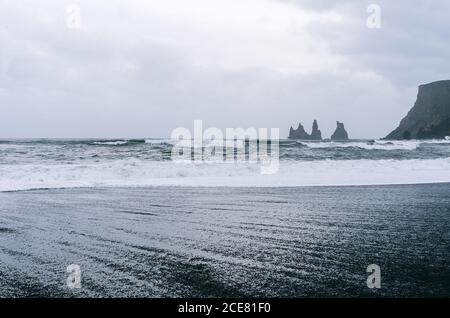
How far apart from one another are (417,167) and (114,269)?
68.8 ft

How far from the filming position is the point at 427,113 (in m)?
114

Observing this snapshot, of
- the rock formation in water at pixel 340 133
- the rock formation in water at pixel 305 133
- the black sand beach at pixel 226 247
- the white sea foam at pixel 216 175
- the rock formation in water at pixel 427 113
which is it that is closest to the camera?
the black sand beach at pixel 226 247

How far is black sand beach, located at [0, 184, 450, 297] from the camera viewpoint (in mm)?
3781

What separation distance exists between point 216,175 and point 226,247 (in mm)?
13203

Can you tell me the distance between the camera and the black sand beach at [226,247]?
12.4 ft

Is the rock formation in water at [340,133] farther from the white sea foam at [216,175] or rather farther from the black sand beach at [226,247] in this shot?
the black sand beach at [226,247]

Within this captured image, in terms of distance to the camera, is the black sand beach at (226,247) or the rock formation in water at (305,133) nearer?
the black sand beach at (226,247)

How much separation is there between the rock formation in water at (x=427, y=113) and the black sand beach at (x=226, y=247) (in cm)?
10199

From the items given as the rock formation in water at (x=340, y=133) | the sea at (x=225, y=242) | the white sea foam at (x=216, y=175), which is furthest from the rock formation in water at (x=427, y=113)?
the sea at (x=225, y=242)

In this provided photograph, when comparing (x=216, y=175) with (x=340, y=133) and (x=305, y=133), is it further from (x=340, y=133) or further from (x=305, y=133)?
(x=340, y=133)

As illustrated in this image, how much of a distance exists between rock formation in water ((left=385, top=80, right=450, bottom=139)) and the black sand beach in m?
102
